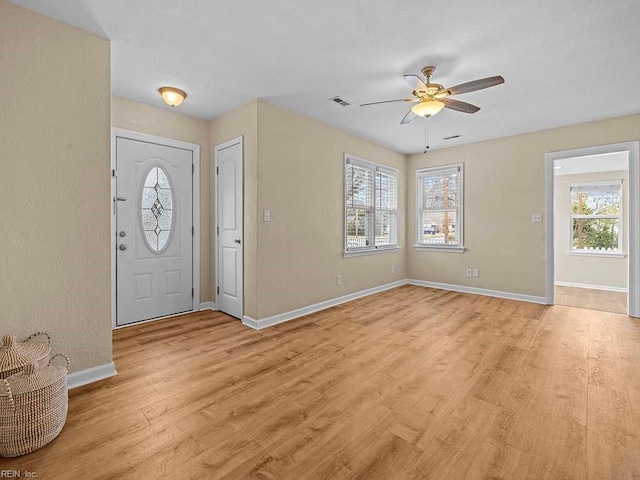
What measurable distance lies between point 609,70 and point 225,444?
4369 mm

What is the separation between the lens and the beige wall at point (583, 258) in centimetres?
599

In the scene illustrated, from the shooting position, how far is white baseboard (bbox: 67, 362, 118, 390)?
7.21 feet

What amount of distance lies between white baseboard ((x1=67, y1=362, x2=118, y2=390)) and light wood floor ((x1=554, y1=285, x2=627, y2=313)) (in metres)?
5.84

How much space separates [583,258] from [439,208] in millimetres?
3416

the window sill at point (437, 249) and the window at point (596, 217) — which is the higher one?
the window at point (596, 217)

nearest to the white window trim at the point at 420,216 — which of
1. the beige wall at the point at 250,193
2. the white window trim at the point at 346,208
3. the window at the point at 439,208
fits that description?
the window at the point at 439,208

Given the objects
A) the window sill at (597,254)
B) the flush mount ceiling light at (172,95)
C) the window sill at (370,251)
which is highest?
the flush mount ceiling light at (172,95)

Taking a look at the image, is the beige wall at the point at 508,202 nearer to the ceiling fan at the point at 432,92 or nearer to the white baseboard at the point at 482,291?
the white baseboard at the point at 482,291

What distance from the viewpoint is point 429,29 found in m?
2.26

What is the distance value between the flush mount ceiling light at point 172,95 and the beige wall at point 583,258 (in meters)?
7.53

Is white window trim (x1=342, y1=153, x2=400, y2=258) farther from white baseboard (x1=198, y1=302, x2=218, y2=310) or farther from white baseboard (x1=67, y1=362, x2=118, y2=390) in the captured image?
white baseboard (x1=67, y1=362, x2=118, y2=390)

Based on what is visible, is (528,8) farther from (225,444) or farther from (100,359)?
(100,359)

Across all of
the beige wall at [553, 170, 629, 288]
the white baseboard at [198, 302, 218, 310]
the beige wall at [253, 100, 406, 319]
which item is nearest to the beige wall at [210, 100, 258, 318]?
the beige wall at [253, 100, 406, 319]

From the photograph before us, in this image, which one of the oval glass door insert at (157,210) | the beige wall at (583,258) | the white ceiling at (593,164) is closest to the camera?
the oval glass door insert at (157,210)
